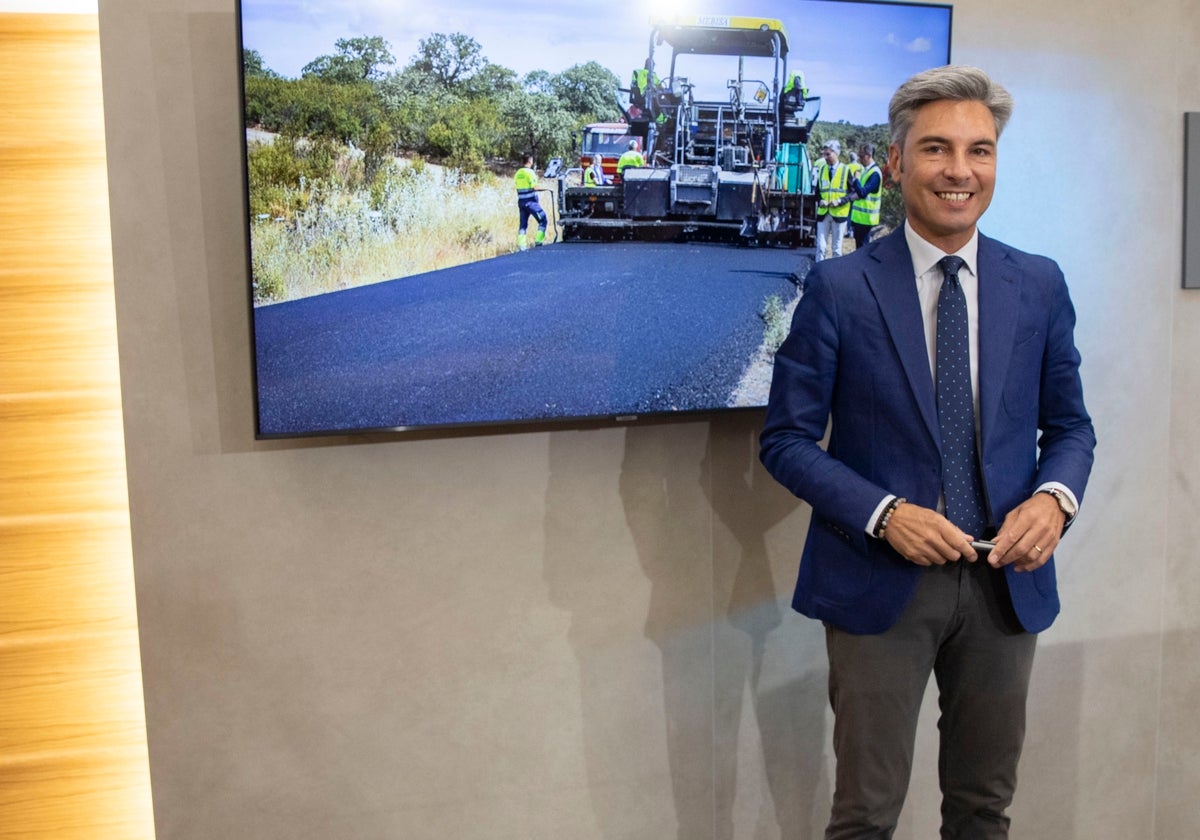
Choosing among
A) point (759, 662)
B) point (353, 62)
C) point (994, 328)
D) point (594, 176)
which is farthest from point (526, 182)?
point (759, 662)

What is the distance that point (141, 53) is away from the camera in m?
2.05

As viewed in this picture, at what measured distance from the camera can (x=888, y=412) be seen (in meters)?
1.89

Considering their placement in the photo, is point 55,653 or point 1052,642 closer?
point 55,653

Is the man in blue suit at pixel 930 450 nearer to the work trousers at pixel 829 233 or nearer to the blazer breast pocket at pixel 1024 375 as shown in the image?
the blazer breast pocket at pixel 1024 375

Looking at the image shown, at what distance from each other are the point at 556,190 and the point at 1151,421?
178 cm

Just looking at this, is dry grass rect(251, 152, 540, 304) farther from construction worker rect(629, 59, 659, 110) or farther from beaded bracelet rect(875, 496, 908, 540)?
beaded bracelet rect(875, 496, 908, 540)

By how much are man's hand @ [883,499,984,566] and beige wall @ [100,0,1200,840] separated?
0.76 meters

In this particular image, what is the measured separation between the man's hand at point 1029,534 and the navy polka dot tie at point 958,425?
7cm

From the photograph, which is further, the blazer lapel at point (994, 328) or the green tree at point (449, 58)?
the green tree at point (449, 58)

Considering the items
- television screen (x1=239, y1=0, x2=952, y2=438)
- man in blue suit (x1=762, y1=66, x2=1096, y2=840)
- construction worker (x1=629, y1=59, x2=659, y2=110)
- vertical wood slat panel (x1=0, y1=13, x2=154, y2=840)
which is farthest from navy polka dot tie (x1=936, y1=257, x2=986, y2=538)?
vertical wood slat panel (x1=0, y1=13, x2=154, y2=840)

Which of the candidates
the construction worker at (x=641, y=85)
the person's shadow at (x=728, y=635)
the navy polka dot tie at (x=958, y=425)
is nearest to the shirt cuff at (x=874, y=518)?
the navy polka dot tie at (x=958, y=425)

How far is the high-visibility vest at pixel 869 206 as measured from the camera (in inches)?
94.4

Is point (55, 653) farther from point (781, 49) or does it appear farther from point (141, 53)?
point (781, 49)

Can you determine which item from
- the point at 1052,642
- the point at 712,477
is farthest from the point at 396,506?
the point at 1052,642
